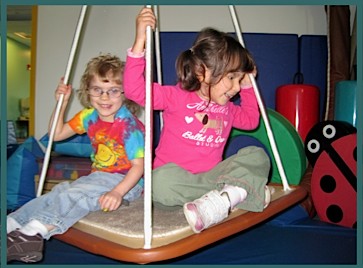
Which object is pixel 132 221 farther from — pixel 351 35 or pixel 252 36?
pixel 351 35

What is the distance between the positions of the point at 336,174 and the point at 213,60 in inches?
33.0

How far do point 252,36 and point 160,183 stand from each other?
4.71 feet

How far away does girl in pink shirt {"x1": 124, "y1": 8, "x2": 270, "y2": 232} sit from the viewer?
3.26ft

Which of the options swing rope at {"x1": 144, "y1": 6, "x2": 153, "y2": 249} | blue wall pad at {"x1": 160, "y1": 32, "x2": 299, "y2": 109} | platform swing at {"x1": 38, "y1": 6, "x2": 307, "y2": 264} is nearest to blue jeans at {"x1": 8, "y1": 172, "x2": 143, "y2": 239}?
platform swing at {"x1": 38, "y1": 6, "x2": 307, "y2": 264}

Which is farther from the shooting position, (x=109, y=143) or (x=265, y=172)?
(x=109, y=143)

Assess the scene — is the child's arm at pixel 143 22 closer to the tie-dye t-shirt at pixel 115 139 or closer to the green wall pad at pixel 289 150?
the tie-dye t-shirt at pixel 115 139

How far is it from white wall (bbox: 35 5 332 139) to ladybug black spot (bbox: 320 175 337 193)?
43.5 inches

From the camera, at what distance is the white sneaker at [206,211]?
832mm

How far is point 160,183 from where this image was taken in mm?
1014

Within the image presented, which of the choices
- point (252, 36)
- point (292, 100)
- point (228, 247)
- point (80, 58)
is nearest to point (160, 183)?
point (228, 247)

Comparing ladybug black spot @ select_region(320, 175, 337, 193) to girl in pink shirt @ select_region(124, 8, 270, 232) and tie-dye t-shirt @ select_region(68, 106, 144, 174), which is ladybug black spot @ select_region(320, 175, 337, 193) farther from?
tie-dye t-shirt @ select_region(68, 106, 144, 174)

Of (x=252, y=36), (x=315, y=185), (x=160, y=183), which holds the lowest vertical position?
(x=315, y=185)

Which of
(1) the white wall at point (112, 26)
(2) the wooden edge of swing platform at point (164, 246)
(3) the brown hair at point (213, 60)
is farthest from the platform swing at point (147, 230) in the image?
(1) the white wall at point (112, 26)

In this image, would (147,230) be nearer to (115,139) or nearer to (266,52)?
(115,139)
